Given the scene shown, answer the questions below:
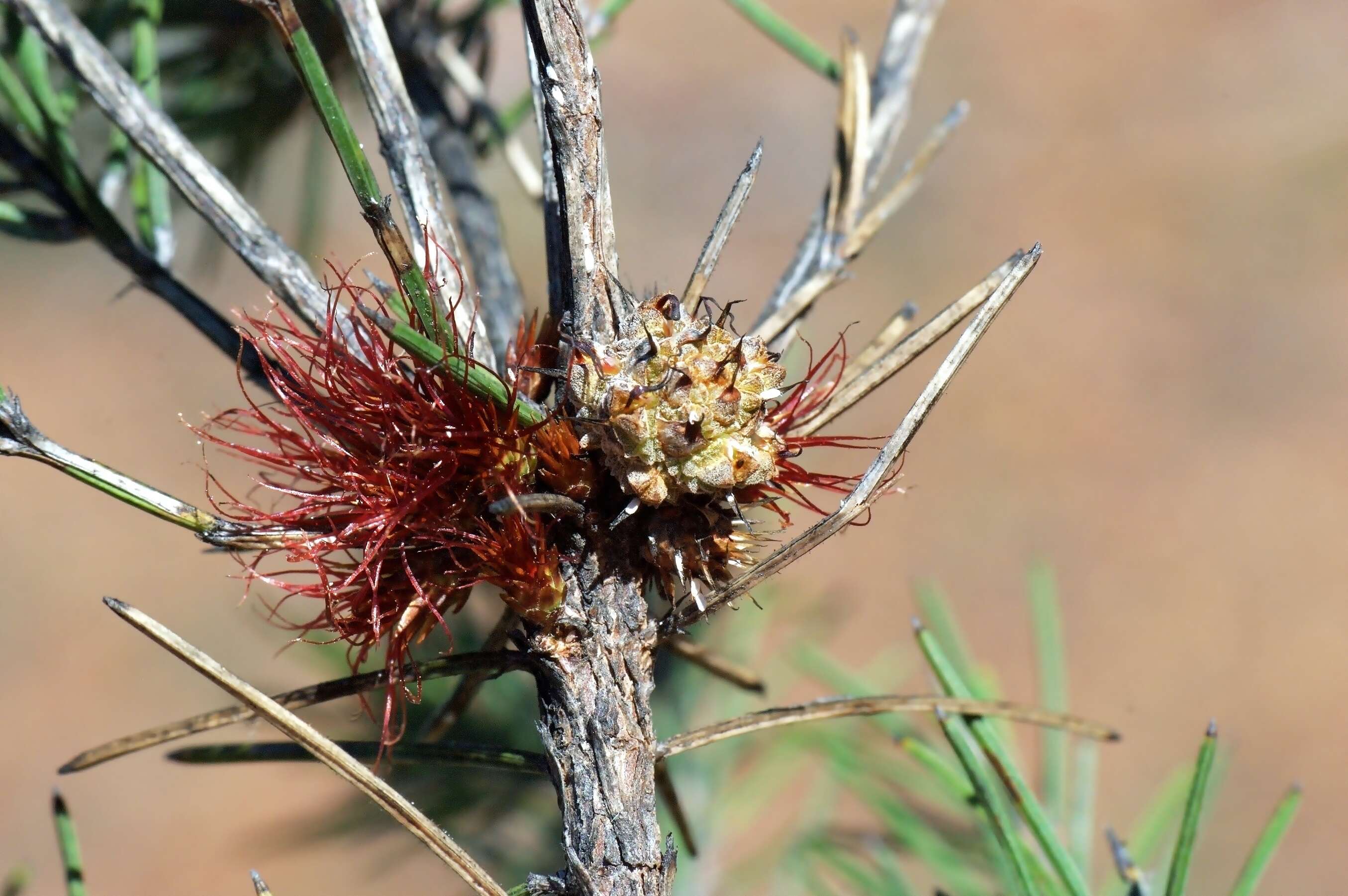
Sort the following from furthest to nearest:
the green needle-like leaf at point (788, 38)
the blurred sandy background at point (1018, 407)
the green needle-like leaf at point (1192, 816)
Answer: the blurred sandy background at point (1018, 407) → the green needle-like leaf at point (788, 38) → the green needle-like leaf at point (1192, 816)

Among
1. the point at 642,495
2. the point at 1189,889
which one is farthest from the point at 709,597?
the point at 1189,889

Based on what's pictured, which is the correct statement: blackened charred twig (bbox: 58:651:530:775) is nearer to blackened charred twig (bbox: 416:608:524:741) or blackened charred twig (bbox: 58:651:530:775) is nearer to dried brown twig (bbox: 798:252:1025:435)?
blackened charred twig (bbox: 416:608:524:741)

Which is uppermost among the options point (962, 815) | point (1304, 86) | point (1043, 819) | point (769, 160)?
point (769, 160)

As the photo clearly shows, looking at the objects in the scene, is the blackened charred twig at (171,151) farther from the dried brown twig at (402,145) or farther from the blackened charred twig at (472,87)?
the blackened charred twig at (472,87)

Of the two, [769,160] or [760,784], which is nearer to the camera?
[760,784]

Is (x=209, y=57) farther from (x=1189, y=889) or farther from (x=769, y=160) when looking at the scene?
(x=769, y=160)

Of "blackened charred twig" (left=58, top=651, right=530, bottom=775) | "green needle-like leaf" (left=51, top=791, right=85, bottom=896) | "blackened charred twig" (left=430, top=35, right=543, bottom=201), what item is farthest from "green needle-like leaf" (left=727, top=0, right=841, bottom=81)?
"green needle-like leaf" (left=51, top=791, right=85, bottom=896)

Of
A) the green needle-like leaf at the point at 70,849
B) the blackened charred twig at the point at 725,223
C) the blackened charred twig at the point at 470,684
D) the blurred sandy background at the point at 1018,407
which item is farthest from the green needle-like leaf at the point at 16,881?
the blurred sandy background at the point at 1018,407
